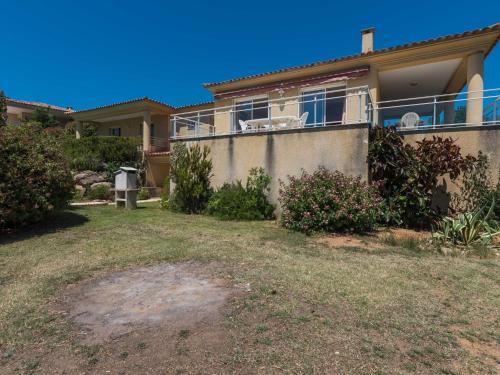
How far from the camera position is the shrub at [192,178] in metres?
11.4

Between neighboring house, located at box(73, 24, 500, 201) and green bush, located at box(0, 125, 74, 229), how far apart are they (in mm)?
4953

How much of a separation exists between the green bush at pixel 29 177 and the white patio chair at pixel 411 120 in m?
11.1

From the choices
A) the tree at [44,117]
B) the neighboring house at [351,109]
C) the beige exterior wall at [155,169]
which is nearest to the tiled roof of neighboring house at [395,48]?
the neighboring house at [351,109]

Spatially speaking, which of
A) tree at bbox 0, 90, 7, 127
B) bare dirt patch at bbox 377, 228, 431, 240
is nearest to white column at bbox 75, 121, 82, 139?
tree at bbox 0, 90, 7, 127

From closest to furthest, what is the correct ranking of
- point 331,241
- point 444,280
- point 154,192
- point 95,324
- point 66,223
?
point 95,324 → point 444,280 → point 331,241 → point 66,223 → point 154,192

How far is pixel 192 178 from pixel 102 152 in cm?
1102

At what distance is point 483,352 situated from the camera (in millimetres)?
2611

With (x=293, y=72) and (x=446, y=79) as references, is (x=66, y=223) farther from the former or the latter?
(x=446, y=79)

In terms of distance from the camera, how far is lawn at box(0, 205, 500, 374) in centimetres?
245

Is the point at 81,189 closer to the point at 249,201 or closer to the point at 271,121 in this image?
the point at 249,201

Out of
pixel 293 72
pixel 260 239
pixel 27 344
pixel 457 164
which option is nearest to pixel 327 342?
pixel 27 344

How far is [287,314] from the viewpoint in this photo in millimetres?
3246

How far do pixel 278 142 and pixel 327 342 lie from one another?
7941 millimetres

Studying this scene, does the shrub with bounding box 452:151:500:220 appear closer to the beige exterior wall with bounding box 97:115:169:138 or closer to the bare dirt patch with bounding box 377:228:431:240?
the bare dirt patch with bounding box 377:228:431:240
